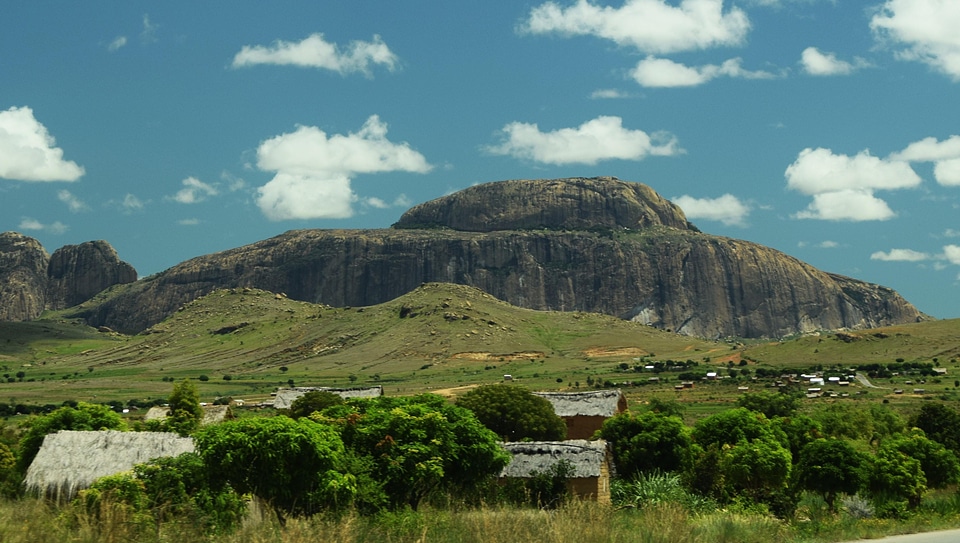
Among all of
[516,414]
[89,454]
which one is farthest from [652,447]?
[89,454]

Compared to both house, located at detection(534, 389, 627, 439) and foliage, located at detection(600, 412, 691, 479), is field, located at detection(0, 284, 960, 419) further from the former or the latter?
foliage, located at detection(600, 412, 691, 479)

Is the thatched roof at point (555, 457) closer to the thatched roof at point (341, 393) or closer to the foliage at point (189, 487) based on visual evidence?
the foliage at point (189, 487)

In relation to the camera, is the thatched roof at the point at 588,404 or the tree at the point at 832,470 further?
the thatched roof at the point at 588,404

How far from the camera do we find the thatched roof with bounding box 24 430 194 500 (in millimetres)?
34000

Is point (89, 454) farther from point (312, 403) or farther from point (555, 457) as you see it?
point (312, 403)

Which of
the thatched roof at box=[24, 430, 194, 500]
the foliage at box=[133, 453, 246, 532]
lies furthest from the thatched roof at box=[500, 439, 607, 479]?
the foliage at box=[133, 453, 246, 532]

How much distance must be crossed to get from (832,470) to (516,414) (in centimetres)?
2307

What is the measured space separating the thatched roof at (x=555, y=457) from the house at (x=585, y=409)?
1860cm

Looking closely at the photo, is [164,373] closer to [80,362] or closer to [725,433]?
[80,362]

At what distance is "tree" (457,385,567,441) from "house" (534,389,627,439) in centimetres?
143

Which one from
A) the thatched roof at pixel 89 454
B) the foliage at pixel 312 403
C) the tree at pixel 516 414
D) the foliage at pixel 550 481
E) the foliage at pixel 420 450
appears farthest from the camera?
the foliage at pixel 312 403

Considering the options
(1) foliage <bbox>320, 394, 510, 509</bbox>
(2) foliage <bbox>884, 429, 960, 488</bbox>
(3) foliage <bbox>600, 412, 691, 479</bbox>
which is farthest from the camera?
(3) foliage <bbox>600, 412, 691, 479</bbox>

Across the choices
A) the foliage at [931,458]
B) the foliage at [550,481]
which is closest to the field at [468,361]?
the foliage at [931,458]

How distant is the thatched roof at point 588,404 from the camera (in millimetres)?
57094
